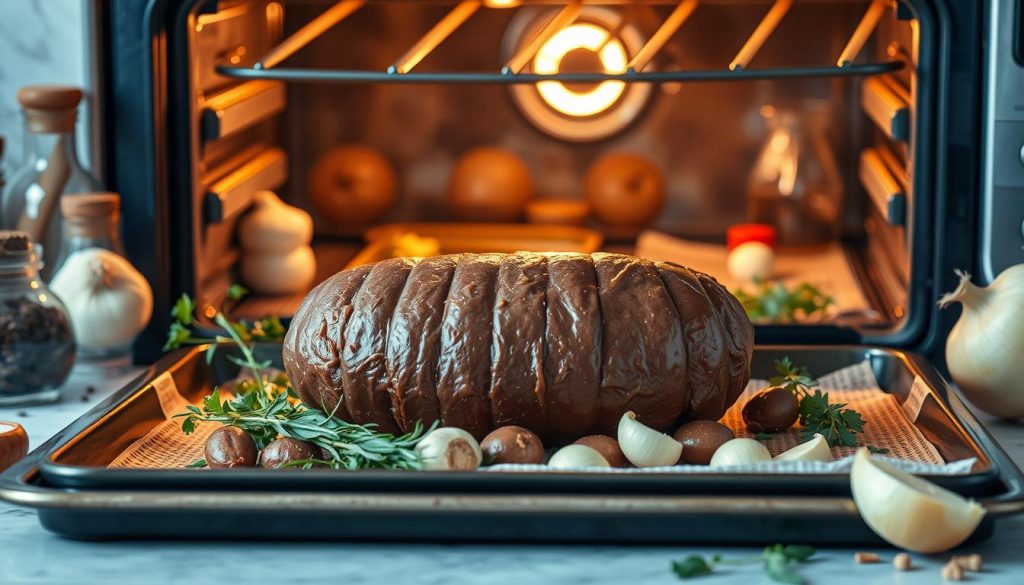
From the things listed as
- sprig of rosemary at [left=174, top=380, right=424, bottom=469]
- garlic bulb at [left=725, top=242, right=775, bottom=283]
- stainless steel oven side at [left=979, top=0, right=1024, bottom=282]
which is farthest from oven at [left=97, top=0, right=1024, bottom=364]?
sprig of rosemary at [left=174, top=380, right=424, bottom=469]

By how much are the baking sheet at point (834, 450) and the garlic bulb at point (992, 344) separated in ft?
0.24

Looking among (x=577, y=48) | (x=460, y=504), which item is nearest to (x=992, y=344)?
(x=460, y=504)

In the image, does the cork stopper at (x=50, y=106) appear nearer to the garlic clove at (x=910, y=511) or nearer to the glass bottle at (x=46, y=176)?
the glass bottle at (x=46, y=176)

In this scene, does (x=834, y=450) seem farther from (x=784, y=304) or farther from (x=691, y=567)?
(x=784, y=304)

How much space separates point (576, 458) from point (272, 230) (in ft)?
3.34

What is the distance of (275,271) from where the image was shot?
2.20m

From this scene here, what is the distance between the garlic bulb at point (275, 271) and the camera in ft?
7.23

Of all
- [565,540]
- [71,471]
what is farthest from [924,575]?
[71,471]

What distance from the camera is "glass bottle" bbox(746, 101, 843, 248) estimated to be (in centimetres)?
253

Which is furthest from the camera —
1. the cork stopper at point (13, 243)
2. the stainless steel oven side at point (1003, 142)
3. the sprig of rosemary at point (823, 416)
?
the stainless steel oven side at point (1003, 142)

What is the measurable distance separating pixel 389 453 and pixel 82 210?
2.27 feet

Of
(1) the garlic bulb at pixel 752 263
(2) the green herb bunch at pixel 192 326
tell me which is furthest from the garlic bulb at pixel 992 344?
(2) the green herb bunch at pixel 192 326

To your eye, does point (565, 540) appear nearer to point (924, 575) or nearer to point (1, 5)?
point (924, 575)

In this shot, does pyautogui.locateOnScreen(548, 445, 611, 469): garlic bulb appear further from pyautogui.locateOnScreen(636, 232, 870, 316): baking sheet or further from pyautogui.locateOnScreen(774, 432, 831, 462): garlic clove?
pyautogui.locateOnScreen(636, 232, 870, 316): baking sheet
